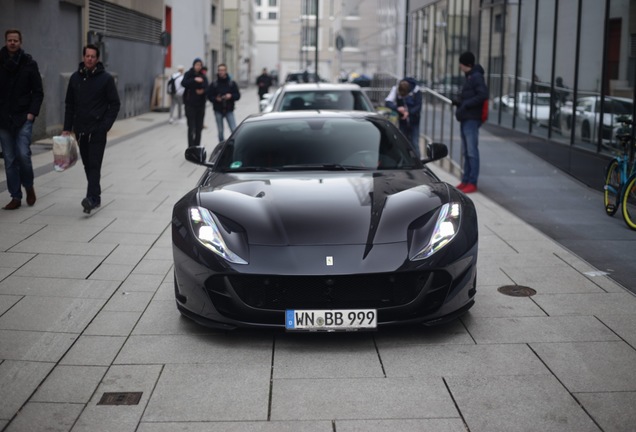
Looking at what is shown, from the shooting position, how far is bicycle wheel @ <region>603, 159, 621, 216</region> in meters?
10.2

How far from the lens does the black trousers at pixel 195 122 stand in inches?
672

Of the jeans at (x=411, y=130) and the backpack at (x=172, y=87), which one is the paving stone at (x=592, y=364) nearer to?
the jeans at (x=411, y=130)

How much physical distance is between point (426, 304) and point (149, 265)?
2971 mm

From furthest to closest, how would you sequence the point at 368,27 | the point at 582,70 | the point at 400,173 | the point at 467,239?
the point at 368,27, the point at 582,70, the point at 400,173, the point at 467,239

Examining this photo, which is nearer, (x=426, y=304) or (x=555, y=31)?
(x=426, y=304)

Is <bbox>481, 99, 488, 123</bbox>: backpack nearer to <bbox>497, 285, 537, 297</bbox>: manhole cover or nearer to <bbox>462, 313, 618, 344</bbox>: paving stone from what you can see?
<bbox>497, 285, 537, 297</bbox>: manhole cover

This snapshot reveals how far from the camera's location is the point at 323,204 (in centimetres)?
578

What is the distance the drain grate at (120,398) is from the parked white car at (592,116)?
8881 millimetres

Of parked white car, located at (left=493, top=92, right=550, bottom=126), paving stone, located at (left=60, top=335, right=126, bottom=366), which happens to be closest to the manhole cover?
paving stone, located at (left=60, top=335, right=126, bottom=366)

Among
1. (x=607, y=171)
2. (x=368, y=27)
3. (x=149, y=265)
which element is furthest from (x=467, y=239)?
(x=368, y=27)

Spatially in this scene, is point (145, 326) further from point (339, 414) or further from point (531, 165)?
point (531, 165)

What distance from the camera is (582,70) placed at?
1402 cm

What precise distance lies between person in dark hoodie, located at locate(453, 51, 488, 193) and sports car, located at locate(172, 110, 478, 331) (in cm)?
605

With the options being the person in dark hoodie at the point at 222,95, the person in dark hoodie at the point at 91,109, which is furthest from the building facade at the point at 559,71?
the person in dark hoodie at the point at 91,109
